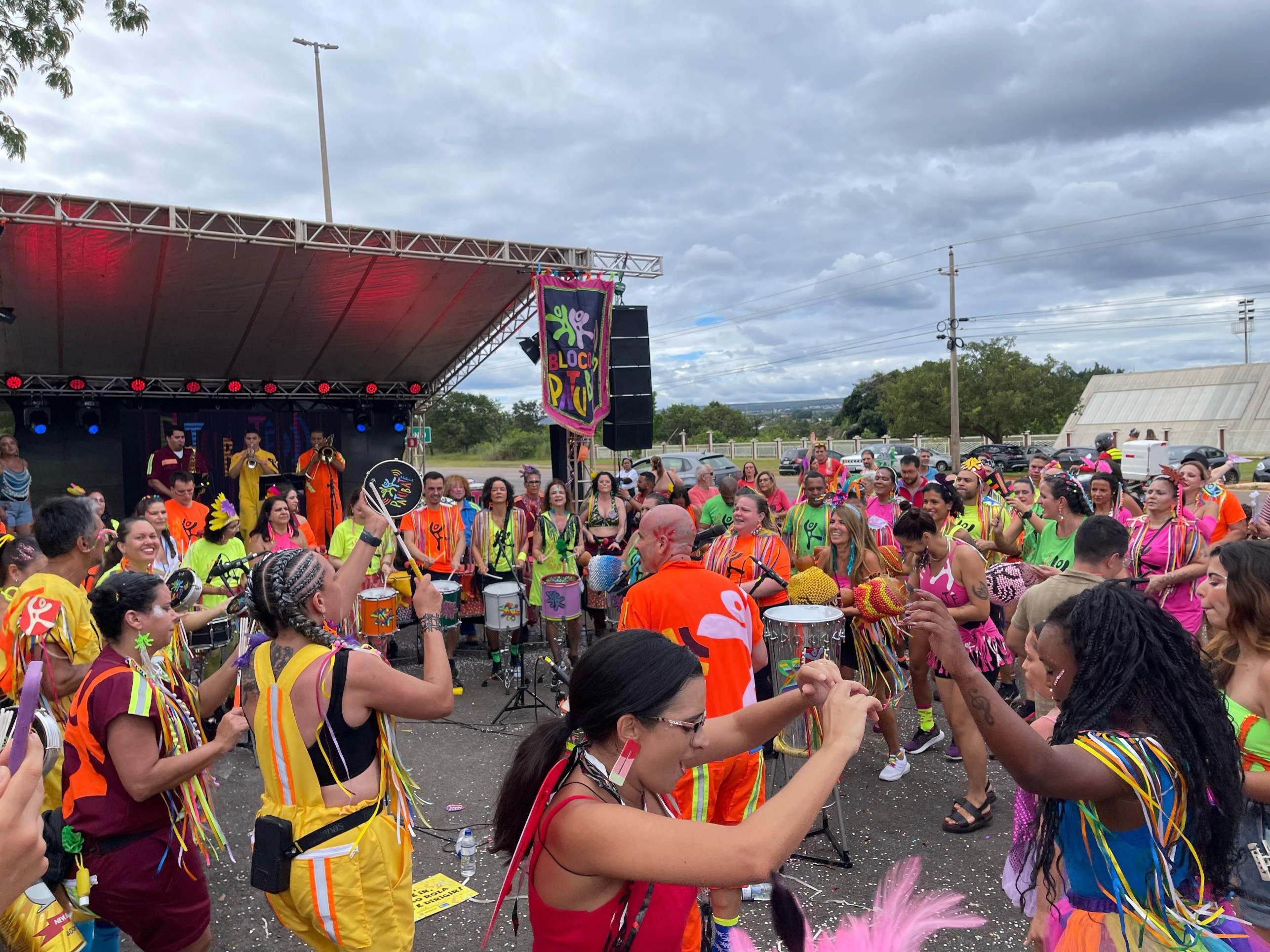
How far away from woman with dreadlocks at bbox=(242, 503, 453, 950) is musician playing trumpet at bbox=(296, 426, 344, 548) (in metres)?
9.92

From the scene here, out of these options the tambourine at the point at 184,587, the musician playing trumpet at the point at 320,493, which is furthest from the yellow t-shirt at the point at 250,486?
the tambourine at the point at 184,587

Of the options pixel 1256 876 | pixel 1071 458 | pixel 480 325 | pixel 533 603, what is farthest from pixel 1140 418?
pixel 1256 876

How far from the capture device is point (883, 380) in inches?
2295

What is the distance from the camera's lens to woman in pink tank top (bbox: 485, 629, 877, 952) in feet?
4.68

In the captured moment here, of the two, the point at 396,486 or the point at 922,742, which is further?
the point at 922,742

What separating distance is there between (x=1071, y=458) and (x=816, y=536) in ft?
69.9

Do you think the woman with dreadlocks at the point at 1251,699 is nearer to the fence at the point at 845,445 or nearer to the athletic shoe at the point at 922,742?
the athletic shoe at the point at 922,742

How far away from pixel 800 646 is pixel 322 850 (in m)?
2.78

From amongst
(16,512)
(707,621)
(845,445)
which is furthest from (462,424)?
(707,621)

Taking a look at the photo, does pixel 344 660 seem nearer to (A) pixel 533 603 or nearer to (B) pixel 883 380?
(A) pixel 533 603

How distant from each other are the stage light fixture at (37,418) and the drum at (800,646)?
13398 millimetres

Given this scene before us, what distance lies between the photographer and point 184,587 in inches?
162

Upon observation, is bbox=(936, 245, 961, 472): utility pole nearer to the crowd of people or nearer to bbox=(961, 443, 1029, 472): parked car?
bbox=(961, 443, 1029, 472): parked car

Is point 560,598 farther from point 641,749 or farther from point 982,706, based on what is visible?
point 982,706
